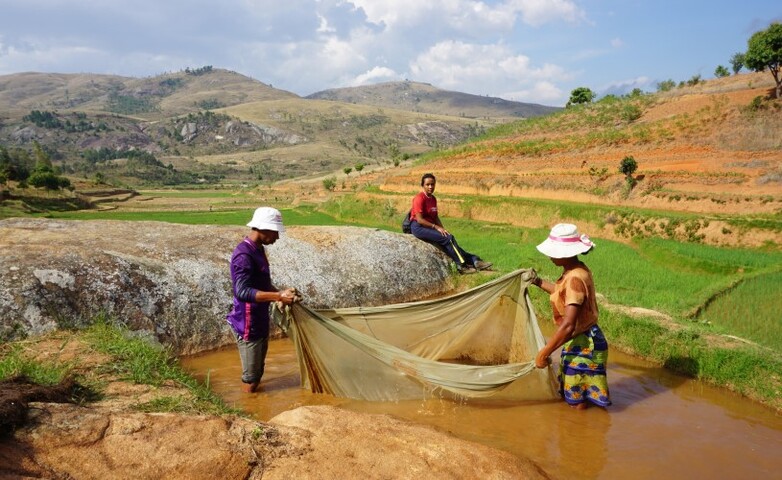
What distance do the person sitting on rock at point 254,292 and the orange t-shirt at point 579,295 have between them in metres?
2.37

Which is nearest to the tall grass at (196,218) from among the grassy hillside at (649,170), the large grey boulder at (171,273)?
the grassy hillside at (649,170)

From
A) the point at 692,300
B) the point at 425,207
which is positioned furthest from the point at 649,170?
the point at 425,207

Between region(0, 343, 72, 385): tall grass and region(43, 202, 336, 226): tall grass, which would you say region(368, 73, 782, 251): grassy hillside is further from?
region(0, 343, 72, 385): tall grass

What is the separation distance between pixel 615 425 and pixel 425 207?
513 centimetres

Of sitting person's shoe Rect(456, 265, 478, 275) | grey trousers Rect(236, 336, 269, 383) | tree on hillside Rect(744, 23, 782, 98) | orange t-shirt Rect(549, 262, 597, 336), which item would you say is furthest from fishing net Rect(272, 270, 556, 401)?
tree on hillside Rect(744, 23, 782, 98)

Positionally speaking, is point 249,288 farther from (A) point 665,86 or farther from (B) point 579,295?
(A) point 665,86

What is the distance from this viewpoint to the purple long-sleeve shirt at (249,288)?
4.45 m

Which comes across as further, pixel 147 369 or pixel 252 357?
pixel 252 357

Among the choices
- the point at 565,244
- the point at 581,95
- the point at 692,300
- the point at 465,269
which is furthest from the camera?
the point at 581,95

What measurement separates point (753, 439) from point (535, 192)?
938 inches

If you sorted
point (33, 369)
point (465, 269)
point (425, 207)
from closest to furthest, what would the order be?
1. point (33, 369)
2. point (425, 207)
3. point (465, 269)

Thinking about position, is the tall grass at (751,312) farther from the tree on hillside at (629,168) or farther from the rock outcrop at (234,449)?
the tree on hillside at (629,168)

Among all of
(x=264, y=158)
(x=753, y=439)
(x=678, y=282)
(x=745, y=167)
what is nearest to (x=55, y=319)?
(x=753, y=439)

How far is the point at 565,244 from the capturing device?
4.41 metres
